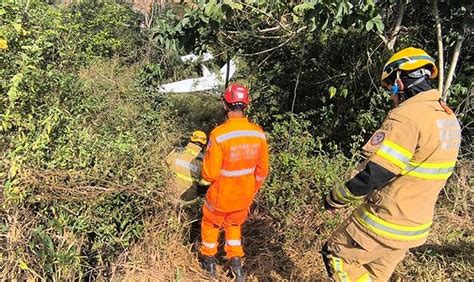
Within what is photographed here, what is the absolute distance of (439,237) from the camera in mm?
4637

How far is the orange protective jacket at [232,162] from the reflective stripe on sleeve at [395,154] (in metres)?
1.31

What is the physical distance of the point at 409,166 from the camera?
105 inches

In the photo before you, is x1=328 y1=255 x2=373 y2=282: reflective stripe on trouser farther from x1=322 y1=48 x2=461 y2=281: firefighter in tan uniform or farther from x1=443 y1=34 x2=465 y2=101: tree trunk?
x1=443 y1=34 x2=465 y2=101: tree trunk

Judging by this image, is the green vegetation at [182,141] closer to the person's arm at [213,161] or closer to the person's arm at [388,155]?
the person's arm at [213,161]

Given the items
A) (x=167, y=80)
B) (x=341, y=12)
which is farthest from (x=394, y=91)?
(x=167, y=80)

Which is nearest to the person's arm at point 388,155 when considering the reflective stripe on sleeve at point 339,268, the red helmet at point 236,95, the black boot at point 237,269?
the reflective stripe on sleeve at point 339,268

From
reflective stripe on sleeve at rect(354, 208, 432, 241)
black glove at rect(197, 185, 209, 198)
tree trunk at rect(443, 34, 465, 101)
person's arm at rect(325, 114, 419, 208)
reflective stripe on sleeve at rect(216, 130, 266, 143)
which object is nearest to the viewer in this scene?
person's arm at rect(325, 114, 419, 208)

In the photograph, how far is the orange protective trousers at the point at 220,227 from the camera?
12.6ft

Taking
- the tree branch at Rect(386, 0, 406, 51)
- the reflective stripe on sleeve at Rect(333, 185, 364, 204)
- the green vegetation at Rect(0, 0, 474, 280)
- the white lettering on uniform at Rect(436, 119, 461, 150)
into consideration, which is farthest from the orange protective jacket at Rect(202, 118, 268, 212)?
the tree branch at Rect(386, 0, 406, 51)

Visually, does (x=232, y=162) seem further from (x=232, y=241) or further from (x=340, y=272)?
(x=340, y=272)

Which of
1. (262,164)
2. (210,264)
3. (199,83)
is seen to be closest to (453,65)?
(262,164)

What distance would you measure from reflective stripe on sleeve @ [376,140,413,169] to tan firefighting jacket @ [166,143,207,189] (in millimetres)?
1840

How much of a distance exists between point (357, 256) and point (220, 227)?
1.31 metres

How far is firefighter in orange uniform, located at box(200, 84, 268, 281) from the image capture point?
3615 mm
